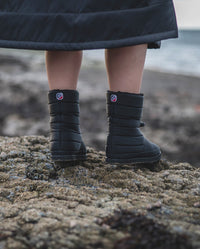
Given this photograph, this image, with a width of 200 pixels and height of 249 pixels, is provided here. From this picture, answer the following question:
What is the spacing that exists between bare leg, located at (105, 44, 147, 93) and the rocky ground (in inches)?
140

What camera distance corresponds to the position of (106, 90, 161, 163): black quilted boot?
1801 mm

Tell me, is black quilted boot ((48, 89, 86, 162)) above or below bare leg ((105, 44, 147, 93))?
below

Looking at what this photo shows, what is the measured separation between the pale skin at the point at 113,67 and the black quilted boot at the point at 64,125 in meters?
0.06

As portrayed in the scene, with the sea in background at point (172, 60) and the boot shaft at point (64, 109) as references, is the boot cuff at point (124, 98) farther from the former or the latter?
the sea in background at point (172, 60)

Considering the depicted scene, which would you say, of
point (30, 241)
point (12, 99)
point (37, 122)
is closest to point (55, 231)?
point (30, 241)

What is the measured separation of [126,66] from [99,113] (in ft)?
14.6

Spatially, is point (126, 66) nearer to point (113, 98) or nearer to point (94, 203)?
point (113, 98)

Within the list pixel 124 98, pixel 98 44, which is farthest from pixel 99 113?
pixel 98 44

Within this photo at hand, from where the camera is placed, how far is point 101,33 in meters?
1.57

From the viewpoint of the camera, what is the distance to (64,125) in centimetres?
186

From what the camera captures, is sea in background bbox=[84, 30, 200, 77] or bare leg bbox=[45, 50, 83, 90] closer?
bare leg bbox=[45, 50, 83, 90]

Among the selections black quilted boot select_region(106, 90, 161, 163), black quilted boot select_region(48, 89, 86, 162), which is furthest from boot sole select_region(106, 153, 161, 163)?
black quilted boot select_region(48, 89, 86, 162)

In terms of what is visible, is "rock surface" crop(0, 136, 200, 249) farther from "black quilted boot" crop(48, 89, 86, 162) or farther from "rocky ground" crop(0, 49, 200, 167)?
"rocky ground" crop(0, 49, 200, 167)

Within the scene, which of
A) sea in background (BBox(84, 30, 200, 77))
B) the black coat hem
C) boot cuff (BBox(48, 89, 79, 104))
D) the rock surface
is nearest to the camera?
the rock surface
